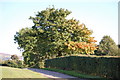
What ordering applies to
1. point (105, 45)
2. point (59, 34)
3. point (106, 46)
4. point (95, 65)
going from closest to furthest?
point (95, 65) → point (59, 34) → point (106, 46) → point (105, 45)

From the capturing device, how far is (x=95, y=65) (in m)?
16.0

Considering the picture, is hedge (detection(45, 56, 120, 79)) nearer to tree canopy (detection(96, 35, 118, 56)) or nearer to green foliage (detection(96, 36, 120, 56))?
green foliage (detection(96, 36, 120, 56))

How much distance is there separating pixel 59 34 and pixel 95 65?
1780 centimetres

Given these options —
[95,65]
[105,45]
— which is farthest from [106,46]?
[95,65]

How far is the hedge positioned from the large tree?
10.0 metres

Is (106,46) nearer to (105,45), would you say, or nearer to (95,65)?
(105,45)

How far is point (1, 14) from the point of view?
32.8 feet

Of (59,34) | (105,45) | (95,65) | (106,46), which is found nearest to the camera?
(95,65)

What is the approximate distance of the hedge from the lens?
13.7m

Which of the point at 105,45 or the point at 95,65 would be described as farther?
the point at 105,45

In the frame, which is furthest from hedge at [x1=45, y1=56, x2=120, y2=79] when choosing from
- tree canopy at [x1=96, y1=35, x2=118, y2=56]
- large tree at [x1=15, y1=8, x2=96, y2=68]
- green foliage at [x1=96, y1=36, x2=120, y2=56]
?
tree canopy at [x1=96, y1=35, x2=118, y2=56]

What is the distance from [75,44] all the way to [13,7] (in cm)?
1813

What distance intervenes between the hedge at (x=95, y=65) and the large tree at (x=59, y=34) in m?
10.0

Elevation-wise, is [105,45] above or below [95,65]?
above
